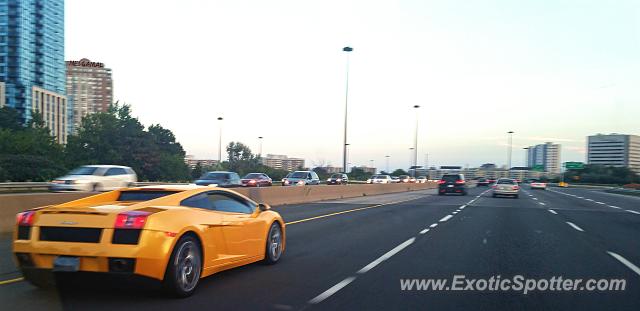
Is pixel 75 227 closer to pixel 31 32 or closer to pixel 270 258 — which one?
pixel 270 258

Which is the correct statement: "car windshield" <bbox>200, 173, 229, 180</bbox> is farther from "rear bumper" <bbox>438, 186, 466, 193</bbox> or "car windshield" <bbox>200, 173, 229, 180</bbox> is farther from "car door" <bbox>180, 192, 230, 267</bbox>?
"car door" <bbox>180, 192, 230, 267</bbox>

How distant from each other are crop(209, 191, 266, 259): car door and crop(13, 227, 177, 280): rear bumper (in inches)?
54.2

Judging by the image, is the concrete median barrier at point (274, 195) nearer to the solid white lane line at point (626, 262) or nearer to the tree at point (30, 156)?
the solid white lane line at point (626, 262)

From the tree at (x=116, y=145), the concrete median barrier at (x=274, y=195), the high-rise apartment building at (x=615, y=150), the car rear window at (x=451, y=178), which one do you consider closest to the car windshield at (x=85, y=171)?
the concrete median barrier at (x=274, y=195)

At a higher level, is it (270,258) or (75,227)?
(75,227)

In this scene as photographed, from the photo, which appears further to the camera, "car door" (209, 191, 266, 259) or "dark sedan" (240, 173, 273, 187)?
"dark sedan" (240, 173, 273, 187)

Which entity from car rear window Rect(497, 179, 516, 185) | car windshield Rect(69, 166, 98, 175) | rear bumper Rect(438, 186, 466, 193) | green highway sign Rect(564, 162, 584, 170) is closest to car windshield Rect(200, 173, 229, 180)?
car windshield Rect(69, 166, 98, 175)

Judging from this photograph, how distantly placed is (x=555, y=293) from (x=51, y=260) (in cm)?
627

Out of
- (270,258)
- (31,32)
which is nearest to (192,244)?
(270,258)

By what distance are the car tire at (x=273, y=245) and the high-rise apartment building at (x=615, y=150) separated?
157m

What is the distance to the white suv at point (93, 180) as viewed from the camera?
2508 cm

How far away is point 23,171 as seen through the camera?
46594 mm

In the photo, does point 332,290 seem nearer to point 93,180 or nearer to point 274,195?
point 274,195

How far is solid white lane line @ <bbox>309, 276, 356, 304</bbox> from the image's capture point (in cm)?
641
